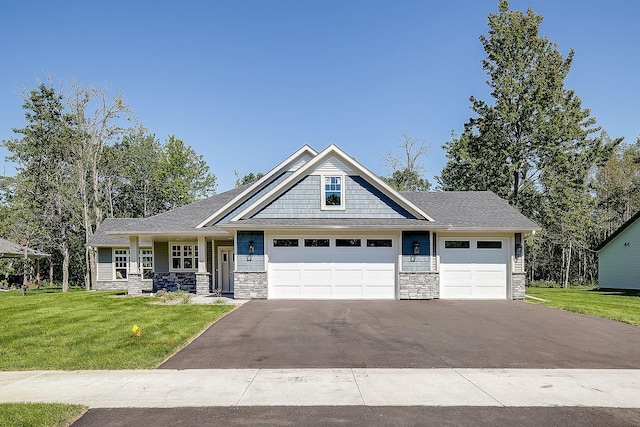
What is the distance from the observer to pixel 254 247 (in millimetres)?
16234

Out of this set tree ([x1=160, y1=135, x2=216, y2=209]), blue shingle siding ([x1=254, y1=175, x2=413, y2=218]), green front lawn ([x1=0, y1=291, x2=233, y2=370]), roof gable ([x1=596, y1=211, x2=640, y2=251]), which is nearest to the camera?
green front lawn ([x1=0, y1=291, x2=233, y2=370])

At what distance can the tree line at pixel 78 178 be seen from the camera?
29539 mm

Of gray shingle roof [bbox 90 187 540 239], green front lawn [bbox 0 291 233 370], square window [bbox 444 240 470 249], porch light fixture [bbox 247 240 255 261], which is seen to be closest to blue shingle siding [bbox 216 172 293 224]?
gray shingle roof [bbox 90 187 540 239]

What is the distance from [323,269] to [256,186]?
5114mm

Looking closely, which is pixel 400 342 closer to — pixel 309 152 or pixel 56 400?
pixel 56 400

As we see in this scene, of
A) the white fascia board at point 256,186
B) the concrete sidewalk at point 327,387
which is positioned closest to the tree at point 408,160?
the white fascia board at point 256,186

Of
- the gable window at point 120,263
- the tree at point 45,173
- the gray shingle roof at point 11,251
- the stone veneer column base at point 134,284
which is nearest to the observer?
the stone veneer column base at point 134,284

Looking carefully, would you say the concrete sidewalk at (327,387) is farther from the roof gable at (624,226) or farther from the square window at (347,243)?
the roof gable at (624,226)

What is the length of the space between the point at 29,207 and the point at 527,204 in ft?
125

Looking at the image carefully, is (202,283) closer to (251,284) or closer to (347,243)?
(251,284)

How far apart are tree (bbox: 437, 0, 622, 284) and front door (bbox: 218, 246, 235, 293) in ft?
62.4

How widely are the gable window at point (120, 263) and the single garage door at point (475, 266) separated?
19135mm

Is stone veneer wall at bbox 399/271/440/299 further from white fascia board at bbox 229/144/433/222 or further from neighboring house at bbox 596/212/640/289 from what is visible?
neighboring house at bbox 596/212/640/289

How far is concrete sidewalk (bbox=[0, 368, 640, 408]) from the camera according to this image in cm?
569
